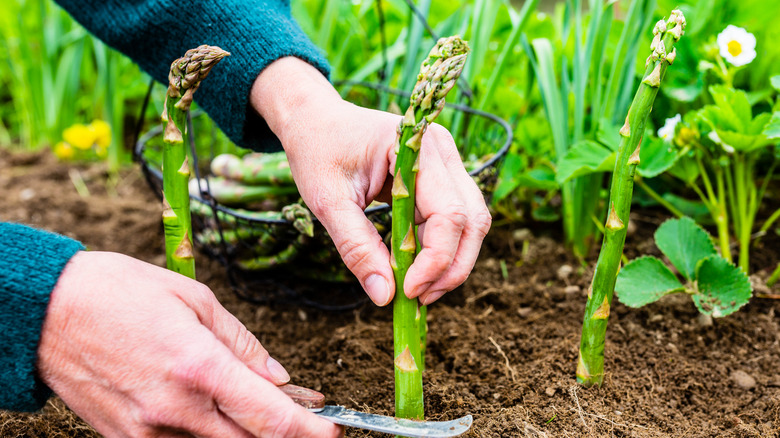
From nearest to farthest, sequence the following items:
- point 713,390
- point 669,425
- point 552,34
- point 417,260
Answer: point 417,260
point 669,425
point 713,390
point 552,34

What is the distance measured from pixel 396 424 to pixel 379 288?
0.62 feet

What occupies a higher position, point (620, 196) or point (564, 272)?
point (620, 196)

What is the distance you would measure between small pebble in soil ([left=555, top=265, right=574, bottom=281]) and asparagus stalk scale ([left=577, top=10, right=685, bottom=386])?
0.45 meters

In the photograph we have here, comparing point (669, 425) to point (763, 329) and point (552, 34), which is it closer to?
point (763, 329)

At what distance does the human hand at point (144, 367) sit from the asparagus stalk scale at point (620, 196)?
49 centimetres

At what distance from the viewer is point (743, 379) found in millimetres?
1100

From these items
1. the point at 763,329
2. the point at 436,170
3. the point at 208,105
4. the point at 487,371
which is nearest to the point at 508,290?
the point at 487,371

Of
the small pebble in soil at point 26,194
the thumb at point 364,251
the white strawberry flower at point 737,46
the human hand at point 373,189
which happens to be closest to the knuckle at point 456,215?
the human hand at point 373,189

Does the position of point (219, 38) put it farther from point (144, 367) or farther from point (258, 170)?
point (144, 367)

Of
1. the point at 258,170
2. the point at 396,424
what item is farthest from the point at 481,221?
the point at 258,170

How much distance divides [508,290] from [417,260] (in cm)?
65

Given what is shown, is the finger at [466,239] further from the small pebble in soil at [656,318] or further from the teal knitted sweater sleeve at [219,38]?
the small pebble in soil at [656,318]

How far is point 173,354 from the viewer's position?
698 millimetres

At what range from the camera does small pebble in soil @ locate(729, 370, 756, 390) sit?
1091 mm
